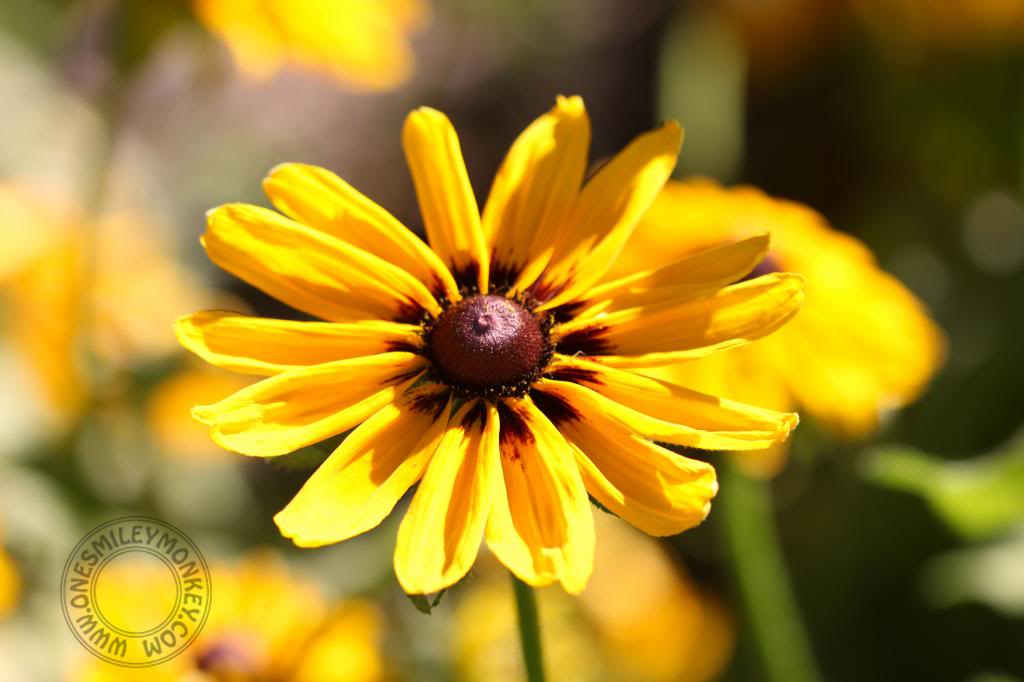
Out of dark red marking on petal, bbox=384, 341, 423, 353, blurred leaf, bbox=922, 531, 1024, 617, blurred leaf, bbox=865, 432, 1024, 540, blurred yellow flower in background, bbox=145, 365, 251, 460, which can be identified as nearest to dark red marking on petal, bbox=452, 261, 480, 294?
dark red marking on petal, bbox=384, 341, 423, 353

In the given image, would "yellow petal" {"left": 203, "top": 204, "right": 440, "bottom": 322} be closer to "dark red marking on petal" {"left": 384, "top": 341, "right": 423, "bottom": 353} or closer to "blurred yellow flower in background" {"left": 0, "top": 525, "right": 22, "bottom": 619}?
"dark red marking on petal" {"left": 384, "top": 341, "right": 423, "bottom": 353}

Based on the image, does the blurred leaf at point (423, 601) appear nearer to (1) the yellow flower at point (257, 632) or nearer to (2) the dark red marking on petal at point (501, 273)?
(2) the dark red marking on petal at point (501, 273)

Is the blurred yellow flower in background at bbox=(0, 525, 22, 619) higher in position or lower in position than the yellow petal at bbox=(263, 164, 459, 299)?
lower

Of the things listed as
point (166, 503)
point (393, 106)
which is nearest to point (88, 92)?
point (393, 106)

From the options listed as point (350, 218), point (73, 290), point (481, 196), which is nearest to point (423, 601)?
point (350, 218)

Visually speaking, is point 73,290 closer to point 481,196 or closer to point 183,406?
point 183,406
